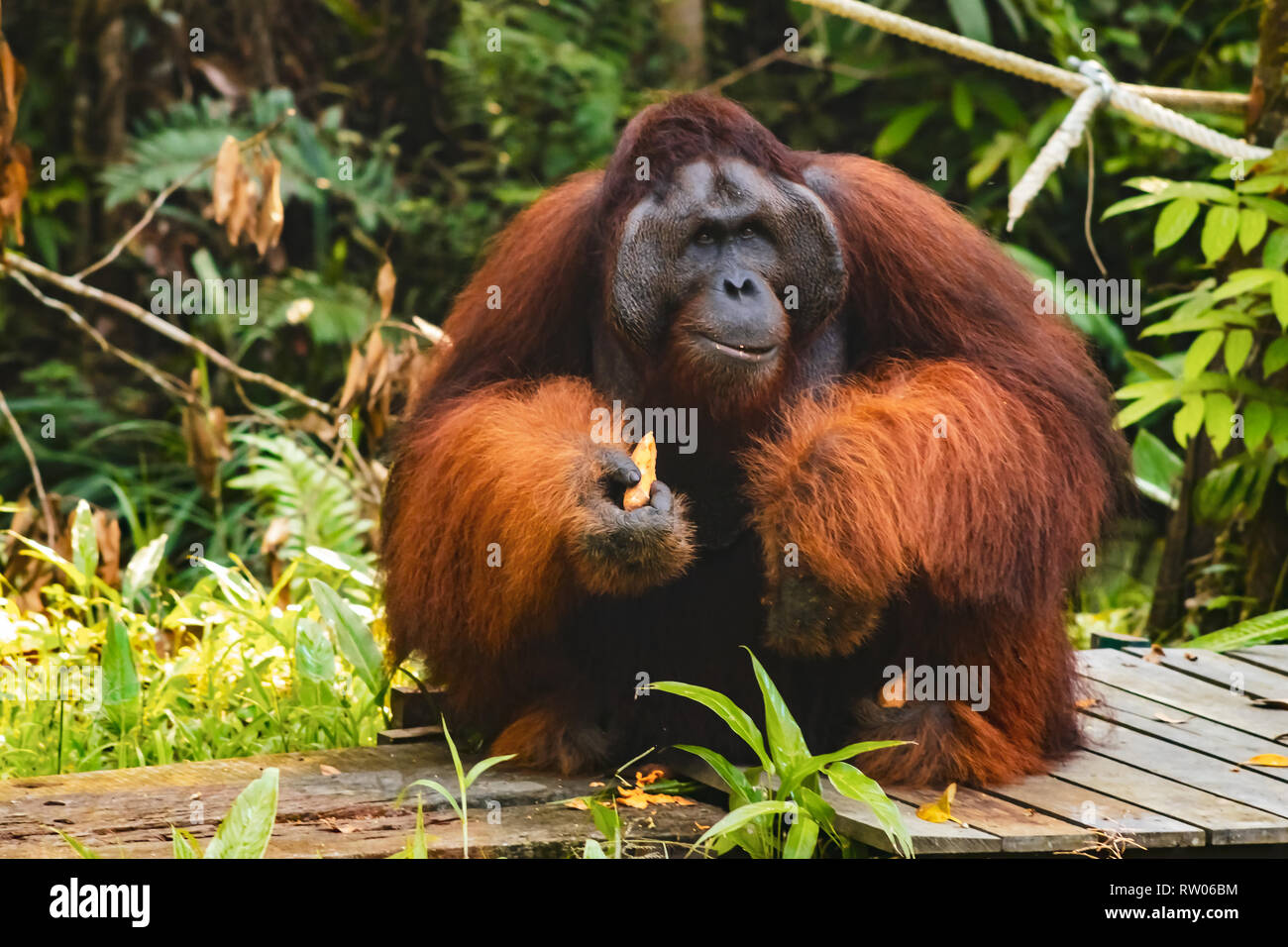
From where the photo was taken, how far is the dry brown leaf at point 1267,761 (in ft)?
11.1

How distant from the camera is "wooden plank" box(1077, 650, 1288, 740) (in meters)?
3.75

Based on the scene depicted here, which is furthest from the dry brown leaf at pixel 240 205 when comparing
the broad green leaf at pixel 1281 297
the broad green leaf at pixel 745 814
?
the broad green leaf at pixel 1281 297

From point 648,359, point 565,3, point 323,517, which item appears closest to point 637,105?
point 565,3

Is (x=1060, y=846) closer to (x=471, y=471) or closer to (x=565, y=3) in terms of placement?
(x=471, y=471)

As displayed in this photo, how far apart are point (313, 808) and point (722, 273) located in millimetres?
1423

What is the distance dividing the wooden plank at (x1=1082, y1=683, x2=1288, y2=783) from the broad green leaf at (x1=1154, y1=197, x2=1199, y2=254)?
134 cm

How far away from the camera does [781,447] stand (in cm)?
323

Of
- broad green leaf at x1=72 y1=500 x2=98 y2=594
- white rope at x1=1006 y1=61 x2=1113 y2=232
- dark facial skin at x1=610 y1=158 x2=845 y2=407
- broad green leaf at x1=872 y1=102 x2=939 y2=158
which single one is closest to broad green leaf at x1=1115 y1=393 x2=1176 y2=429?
white rope at x1=1006 y1=61 x2=1113 y2=232

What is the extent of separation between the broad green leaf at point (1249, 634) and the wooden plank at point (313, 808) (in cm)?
218

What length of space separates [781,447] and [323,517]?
125 inches

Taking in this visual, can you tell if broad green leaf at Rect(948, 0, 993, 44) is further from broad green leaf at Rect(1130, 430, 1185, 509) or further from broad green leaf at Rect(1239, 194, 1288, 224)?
broad green leaf at Rect(1239, 194, 1288, 224)

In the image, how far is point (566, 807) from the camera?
3123 mm

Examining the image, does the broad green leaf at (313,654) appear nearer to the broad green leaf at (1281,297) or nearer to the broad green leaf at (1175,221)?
the broad green leaf at (1175,221)
